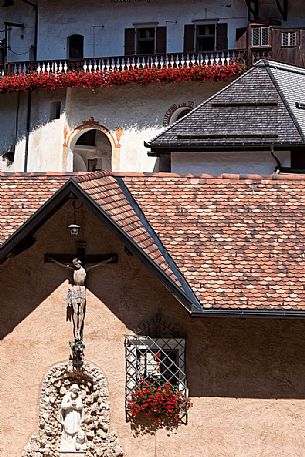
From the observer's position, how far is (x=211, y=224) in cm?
1670

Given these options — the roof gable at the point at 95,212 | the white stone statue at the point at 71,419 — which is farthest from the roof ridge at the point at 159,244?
the white stone statue at the point at 71,419

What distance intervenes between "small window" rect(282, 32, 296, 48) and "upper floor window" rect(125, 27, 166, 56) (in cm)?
505

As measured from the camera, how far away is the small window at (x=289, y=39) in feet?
104

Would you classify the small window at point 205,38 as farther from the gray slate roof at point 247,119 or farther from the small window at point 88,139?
the gray slate roof at point 247,119

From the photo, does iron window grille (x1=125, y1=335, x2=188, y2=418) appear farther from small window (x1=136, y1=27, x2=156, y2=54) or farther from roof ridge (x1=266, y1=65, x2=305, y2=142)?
small window (x1=136, y1=27, x2=156, y2=54)

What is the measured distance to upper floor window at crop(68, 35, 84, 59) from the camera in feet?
119

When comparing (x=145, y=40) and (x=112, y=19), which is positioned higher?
(x=112, y=19)

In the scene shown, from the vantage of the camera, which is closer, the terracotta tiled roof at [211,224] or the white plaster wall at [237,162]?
the terracotta tiled roof at [211,224]

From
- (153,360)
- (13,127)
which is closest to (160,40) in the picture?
(13,127)

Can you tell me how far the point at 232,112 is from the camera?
26328 millimetres

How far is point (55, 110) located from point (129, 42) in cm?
360

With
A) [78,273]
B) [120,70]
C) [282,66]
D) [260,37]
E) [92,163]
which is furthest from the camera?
[92,163]

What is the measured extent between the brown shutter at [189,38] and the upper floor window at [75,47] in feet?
12.8

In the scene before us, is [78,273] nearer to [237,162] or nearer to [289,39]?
[237,162]
